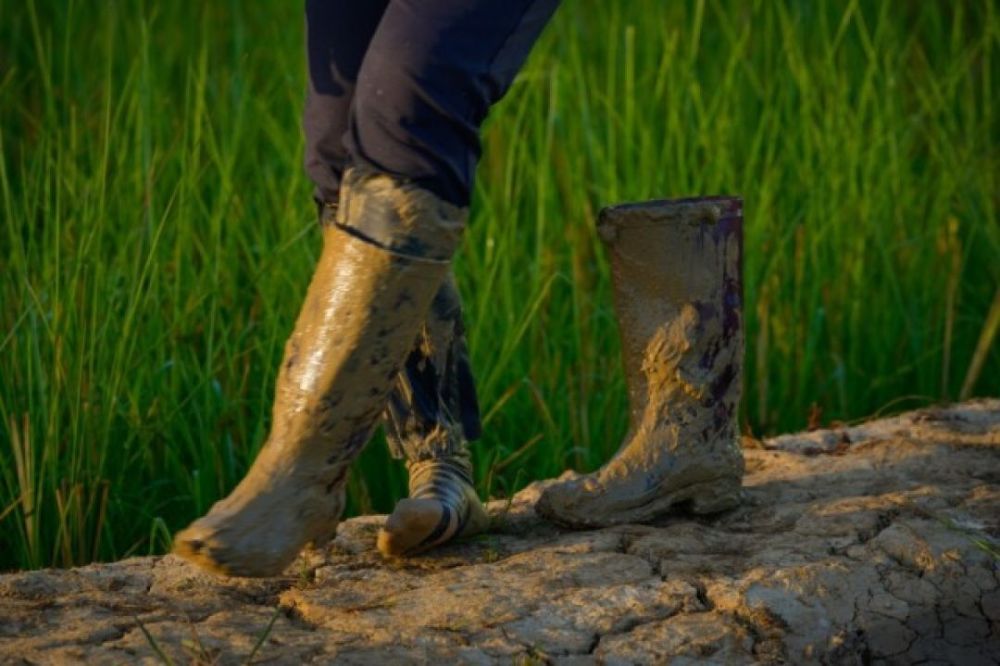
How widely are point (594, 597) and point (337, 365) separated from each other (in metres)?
0.47

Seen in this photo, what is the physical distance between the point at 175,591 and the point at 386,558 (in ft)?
0.99

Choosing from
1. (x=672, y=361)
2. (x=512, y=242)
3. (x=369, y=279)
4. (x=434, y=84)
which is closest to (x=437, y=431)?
(x=672, y=361)

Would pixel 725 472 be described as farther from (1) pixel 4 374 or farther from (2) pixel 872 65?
(2) pixel 872 65

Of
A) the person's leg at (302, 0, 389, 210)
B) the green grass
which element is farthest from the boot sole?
the person's leg at (302, 0, 389, 210)

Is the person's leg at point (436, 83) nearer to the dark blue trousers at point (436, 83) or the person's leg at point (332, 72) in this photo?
the dark blue trousers at point (436, 83)

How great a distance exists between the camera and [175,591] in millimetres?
2271

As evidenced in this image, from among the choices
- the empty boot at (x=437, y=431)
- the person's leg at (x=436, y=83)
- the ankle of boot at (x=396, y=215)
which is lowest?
the empty boot at (x=437, y=431)

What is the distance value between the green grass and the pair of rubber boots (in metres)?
0.34

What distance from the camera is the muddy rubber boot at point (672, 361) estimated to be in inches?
98.4

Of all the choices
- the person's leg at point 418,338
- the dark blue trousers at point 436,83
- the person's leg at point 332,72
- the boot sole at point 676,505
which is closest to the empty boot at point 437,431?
the person's leg at point 418,338

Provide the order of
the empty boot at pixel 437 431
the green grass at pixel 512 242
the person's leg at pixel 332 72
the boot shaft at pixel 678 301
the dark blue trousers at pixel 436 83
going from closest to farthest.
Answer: the dark blue trousers at pixel 436 83, the person's leg at pixel 332 72, the empty boot at pixel 437 431, the boot shaft at pixel 678 301, the green grass at pixel 512 242

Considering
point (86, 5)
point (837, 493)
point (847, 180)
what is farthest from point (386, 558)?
point (86, 5)

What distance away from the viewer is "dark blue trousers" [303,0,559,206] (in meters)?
1.96

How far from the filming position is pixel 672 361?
253 cm
